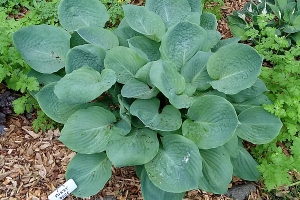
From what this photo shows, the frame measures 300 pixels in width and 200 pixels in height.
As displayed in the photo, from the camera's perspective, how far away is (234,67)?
2.50 m

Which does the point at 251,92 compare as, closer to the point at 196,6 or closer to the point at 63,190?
the point at 196,6

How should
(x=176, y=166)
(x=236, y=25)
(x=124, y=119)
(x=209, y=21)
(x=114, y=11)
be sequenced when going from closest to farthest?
(x=176, y=166) < (x=124, y=119) < (x=209, y=21) < (x=114, y=11) < (x=236, y=25)

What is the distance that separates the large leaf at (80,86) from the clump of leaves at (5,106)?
799mm

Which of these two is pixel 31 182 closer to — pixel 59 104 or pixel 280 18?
pixel 59 104

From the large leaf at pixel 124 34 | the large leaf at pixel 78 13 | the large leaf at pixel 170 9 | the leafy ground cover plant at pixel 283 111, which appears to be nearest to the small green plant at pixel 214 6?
the large leaf at pixel 170 9

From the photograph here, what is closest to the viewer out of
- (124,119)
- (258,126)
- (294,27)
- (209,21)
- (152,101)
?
(124,119)

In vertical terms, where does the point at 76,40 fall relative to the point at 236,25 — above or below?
above

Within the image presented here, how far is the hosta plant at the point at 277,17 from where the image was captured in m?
3.58

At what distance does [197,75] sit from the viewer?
8.59ft

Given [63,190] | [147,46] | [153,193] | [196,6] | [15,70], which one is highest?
[196,6]

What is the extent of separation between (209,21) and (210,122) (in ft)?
3.36

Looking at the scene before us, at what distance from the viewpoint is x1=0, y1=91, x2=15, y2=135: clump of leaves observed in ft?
9.35

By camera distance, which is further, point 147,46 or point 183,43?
point 147,46

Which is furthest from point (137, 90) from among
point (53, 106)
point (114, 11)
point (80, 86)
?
point (114, 11)
